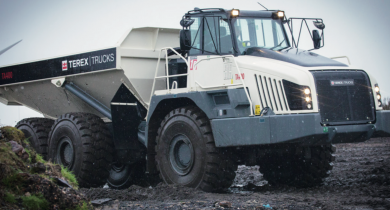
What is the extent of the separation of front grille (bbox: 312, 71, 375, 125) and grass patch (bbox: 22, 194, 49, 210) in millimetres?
3956

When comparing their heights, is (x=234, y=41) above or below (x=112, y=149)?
above

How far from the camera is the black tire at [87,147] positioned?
32.4 ft

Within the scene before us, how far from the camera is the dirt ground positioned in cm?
646

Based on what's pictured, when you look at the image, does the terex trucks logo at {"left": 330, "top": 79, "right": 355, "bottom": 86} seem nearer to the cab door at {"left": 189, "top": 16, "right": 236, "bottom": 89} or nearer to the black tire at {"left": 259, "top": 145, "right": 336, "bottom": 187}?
the cab door at {"left": 189, "top": 16, "right": 236, "bottom": 89}

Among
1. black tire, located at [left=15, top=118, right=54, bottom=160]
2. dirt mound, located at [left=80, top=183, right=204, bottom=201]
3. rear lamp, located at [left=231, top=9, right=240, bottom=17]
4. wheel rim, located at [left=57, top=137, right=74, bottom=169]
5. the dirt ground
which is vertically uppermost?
rear lamp, located at [left=231, top=9, right=240, bottom=17]

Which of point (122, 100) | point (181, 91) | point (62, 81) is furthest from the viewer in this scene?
point (62, 81)

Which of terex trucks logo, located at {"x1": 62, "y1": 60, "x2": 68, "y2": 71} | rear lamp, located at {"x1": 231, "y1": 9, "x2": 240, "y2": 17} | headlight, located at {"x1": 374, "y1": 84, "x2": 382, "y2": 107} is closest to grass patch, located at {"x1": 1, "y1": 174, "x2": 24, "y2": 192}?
rear lamp, located at {"x1": 231, "y1": 9, "x2": 240, "y2": 17}

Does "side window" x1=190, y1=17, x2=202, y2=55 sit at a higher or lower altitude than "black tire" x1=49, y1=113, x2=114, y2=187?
higher

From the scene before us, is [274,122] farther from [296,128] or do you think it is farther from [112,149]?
[112,149]

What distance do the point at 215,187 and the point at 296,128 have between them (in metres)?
1.72

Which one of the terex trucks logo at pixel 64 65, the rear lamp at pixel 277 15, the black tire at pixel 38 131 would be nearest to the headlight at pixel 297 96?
the rear lamp at pixel 277 15

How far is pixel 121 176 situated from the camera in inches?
438

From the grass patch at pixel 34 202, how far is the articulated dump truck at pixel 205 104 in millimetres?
3004

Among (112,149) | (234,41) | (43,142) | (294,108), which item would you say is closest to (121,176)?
(112,149)
